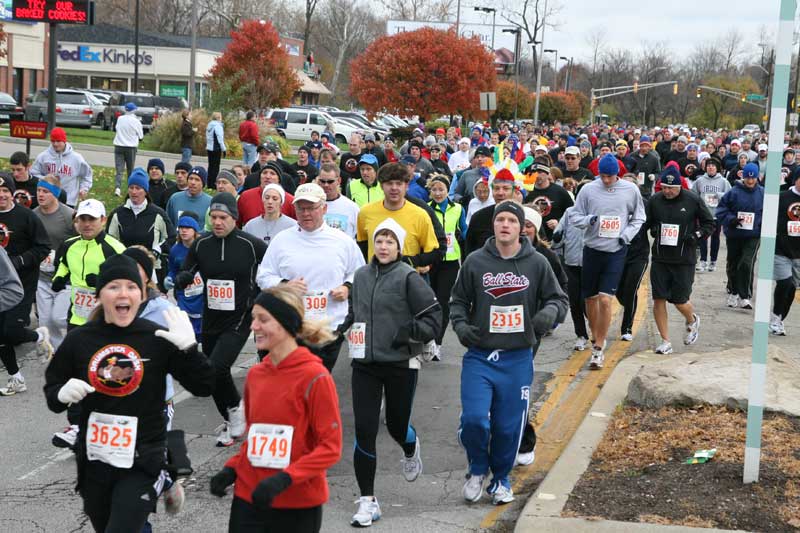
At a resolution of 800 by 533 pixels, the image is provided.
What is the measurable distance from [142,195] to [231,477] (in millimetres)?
6598

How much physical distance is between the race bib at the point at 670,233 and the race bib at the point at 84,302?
642 cm

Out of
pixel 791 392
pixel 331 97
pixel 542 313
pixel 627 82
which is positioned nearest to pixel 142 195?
pixel 542 313

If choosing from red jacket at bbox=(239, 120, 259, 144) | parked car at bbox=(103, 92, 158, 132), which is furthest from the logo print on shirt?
parked car at bbox=(103, 92, 158, 132)

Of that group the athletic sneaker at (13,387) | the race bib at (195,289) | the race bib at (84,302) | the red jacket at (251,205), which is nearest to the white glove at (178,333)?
the race bib at (84,302)

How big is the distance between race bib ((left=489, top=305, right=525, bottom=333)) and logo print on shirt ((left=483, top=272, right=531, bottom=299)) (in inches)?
4.0

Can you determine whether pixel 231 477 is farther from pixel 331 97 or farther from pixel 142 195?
pixel 331 97

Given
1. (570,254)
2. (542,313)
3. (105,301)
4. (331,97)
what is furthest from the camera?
(331,97)

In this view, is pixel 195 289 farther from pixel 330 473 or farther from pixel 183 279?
pixel 330 473

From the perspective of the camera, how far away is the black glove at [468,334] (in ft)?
22.3

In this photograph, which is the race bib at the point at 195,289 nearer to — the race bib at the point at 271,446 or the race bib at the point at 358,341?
the race bib at the point at 358,341

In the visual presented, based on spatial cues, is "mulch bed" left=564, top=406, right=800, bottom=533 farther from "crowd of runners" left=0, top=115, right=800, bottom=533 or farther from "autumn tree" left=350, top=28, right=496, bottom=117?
"autumn tree" left=350, top=28, right=496, bottom=117

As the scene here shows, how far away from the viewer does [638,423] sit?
27.1 ft

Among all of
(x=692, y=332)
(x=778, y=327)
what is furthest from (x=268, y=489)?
(x=778, y=327)

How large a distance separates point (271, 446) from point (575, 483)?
303 cm
